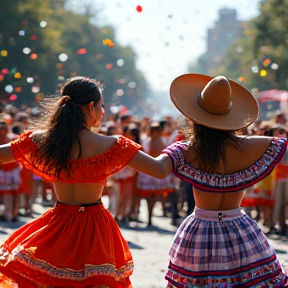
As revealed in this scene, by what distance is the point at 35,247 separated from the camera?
4.26 m

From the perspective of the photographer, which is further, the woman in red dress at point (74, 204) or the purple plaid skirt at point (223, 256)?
the purple plaid skirt at point (223, 256)

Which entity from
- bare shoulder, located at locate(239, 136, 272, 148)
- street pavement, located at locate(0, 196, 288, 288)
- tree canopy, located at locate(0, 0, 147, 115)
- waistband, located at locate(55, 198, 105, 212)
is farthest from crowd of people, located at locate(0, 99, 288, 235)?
waistband, located at locate(55, 198, 105, 212)

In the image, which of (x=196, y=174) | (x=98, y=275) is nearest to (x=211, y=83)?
(x=196, y=174)

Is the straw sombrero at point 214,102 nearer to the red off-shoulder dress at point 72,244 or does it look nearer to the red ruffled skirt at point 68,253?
the red off-shoulder dress at point 72,244

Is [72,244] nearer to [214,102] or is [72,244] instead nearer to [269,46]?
[214,102]

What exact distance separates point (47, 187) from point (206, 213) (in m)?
9.75

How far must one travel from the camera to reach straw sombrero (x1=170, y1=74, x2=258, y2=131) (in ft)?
14.6

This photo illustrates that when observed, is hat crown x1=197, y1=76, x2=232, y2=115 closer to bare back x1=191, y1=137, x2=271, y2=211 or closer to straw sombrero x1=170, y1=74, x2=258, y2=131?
straw sombrero x1=170, y1=74, x2=258, y2=131

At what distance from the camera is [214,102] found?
4.50 metres

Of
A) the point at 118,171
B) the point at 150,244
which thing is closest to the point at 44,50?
the point at 150,244

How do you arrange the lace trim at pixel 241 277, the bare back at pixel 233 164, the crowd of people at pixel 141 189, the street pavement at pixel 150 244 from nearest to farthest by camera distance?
the lace trim at pixel 241 277 < the bare back at pixel 233 164 < the street pavement at pixel 150 244 < the crowd of people at pixel 141 189

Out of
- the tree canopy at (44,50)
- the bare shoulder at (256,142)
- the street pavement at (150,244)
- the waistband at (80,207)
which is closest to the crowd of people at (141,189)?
the street pavement at (150,244)

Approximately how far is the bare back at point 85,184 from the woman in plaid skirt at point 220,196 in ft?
1.35

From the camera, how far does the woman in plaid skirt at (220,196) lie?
14.2ft
